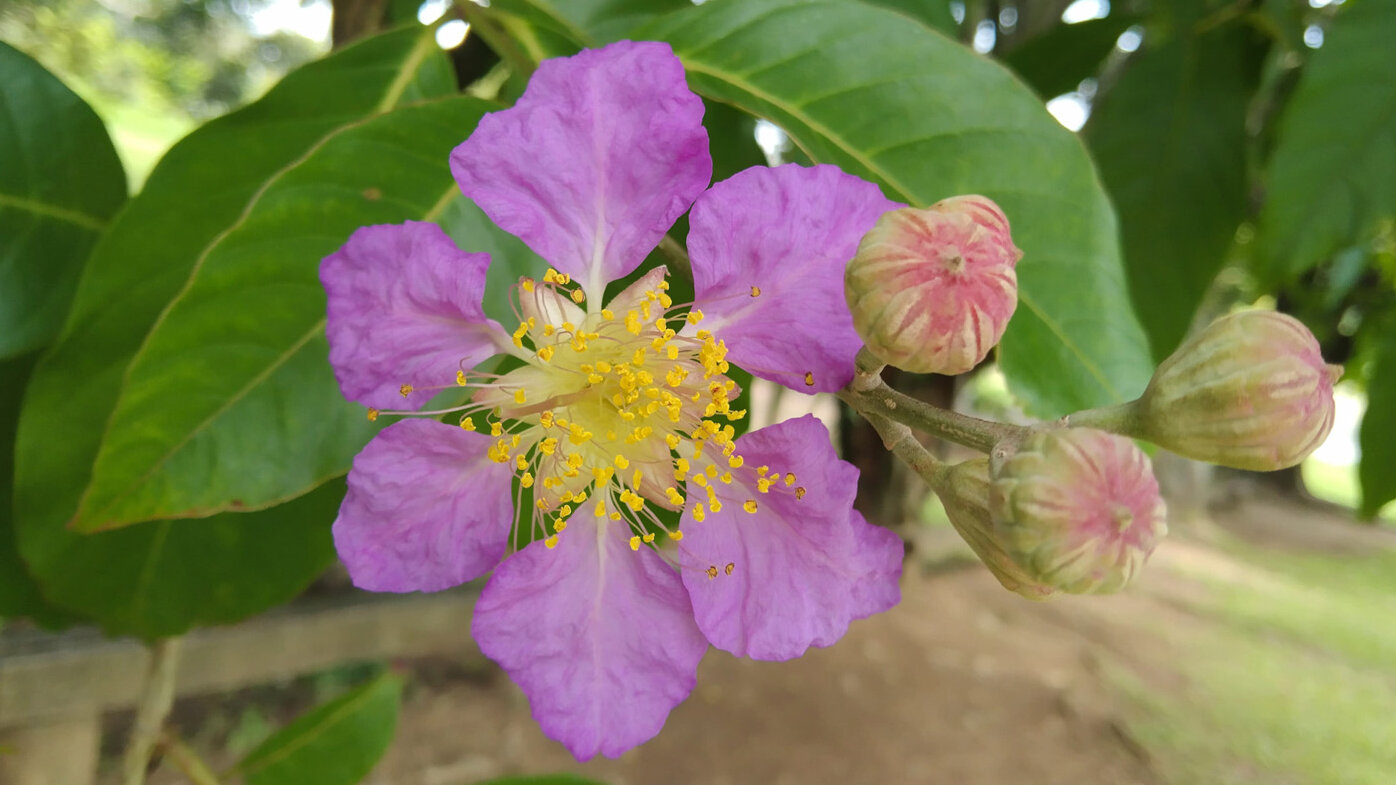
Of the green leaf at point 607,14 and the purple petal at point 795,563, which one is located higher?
the green leaf at point 607,14

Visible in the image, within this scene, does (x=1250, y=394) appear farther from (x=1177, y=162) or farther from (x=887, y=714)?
(x=887, y=714)

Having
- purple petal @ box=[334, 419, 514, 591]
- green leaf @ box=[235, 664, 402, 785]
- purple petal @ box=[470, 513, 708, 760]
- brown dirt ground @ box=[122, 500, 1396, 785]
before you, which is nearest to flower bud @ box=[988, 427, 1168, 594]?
purple petal @ box=[470, 513, 708, 760]

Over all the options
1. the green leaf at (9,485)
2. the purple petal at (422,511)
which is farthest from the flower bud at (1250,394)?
the green leaf at (9,485)

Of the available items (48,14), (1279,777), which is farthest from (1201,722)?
(48,14)

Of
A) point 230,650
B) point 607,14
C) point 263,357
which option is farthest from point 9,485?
point 230,650

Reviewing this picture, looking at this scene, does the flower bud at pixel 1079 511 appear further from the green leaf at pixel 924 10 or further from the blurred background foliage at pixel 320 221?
the green leaf at pixel 924 10

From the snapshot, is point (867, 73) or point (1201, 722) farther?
point (1201, 722)

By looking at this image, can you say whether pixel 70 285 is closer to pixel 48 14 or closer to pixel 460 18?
pixel 460 18
